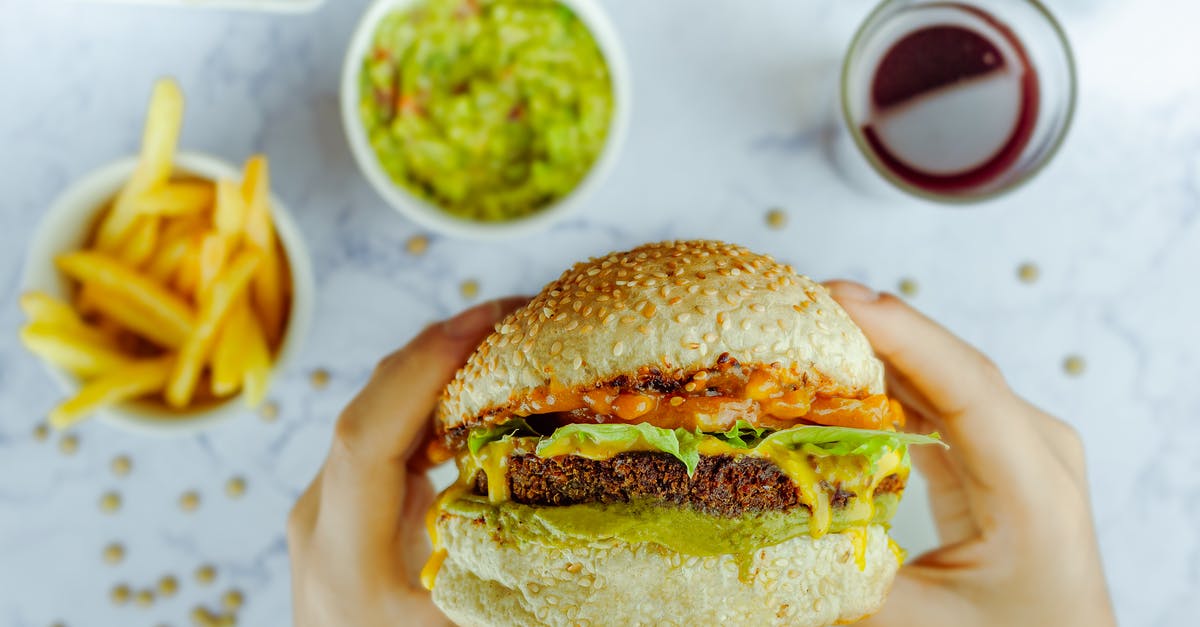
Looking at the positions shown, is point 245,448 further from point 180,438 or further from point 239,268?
point 239,268

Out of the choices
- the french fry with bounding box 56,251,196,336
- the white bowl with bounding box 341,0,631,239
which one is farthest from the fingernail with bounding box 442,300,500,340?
the french fry with bounding box 56,251,196,336

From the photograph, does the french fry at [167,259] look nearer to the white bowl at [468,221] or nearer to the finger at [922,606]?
the white bowl at [468,221]

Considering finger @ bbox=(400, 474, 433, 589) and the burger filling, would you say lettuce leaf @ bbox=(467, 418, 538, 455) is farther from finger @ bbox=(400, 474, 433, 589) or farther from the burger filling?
finger @ bbox=(400, 474, 433, 589)

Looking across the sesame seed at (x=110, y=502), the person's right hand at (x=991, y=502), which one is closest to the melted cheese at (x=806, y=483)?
the person's right hand at (x=991, y=502)

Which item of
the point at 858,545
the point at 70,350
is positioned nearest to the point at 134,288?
the point at 70,350

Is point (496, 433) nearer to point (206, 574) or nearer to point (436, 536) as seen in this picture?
point (436, 536)

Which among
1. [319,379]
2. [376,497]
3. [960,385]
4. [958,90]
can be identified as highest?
[958,90]

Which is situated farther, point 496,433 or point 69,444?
point 69,444

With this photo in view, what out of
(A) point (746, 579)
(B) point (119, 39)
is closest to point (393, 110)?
(B) point (119, 39)
